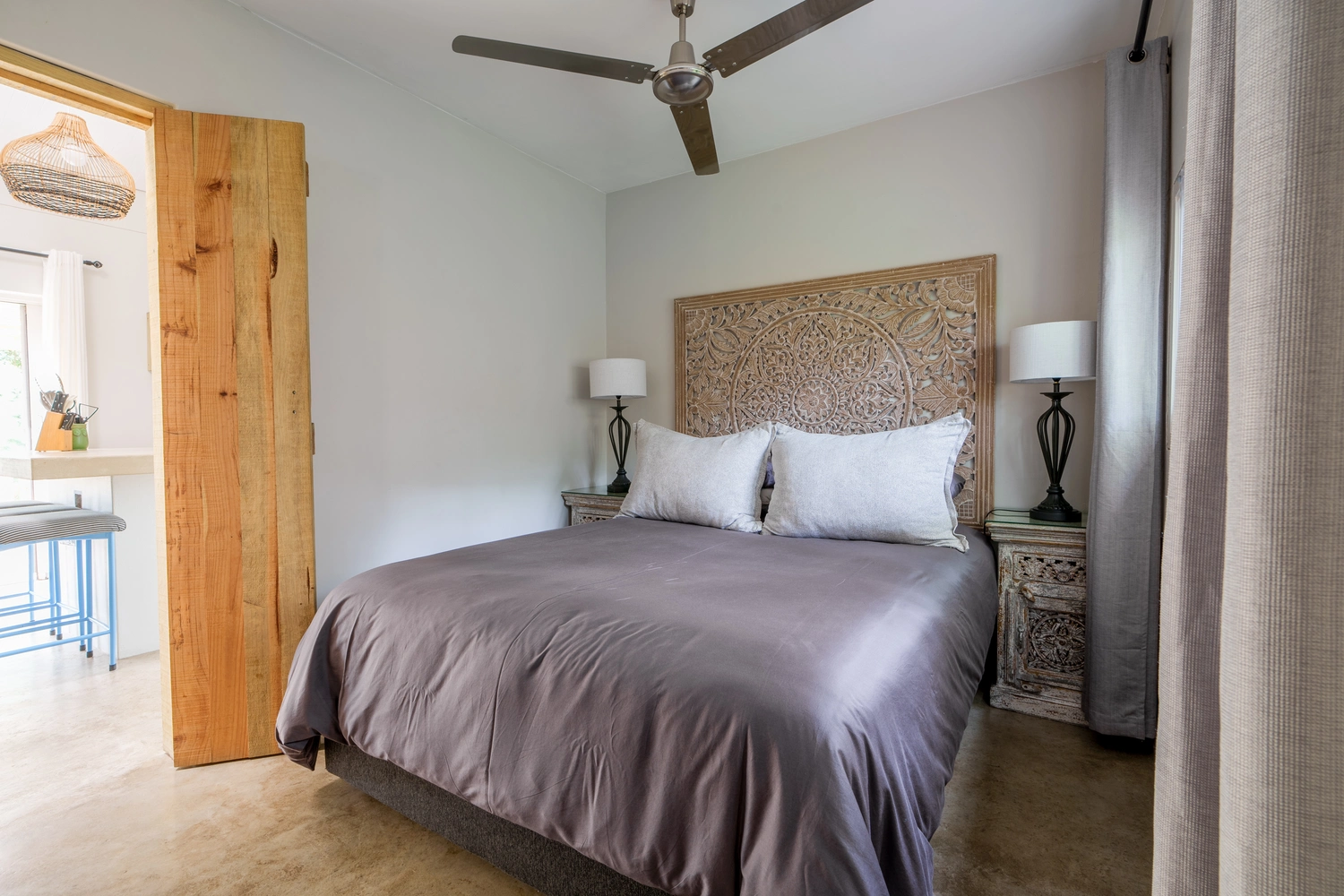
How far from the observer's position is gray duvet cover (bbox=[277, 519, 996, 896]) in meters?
1.01

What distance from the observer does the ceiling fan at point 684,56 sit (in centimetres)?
188

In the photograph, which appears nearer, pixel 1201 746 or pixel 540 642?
pixel 1201 746

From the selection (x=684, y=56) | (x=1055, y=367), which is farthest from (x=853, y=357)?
(x=684, y=56)

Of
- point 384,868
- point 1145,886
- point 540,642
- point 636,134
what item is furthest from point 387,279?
point 1145,886

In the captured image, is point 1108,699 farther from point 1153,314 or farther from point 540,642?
point 540,642

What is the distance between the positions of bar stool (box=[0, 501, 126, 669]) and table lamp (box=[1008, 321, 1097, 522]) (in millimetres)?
4184

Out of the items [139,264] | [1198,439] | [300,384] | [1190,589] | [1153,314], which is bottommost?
[1190,589]

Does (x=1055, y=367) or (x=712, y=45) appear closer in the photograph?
(x=1055, y=367)

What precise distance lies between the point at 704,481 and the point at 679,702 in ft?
5.49

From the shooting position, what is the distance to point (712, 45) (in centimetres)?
254

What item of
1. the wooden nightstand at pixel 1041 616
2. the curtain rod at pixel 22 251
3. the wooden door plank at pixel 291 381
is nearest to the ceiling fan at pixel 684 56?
the wooden door plank at pixel 291 381

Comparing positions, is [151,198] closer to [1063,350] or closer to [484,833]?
[484,833]

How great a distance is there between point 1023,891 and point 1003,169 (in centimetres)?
279

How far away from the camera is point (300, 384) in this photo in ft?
7.39
